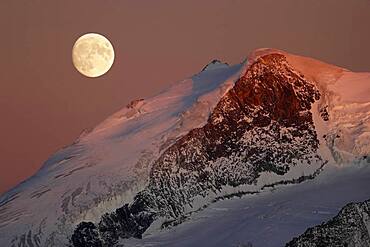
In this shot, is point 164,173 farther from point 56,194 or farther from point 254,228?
point 254,228

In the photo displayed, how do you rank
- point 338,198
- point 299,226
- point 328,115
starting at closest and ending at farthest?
point 299,226
point 338,198
point 328,115

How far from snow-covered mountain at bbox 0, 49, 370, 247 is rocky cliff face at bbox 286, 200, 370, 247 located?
21381 millimetres

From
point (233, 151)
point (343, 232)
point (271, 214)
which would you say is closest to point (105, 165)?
point (233, 151)

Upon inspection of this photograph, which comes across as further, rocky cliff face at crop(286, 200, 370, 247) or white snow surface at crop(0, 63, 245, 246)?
white snow surface at crop(0, 63, 245, 246)

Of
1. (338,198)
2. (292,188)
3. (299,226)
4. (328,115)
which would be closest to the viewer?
(299,226)

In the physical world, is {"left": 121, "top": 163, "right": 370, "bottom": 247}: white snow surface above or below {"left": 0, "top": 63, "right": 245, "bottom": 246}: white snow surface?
below

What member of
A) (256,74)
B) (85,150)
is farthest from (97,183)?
(256,74)

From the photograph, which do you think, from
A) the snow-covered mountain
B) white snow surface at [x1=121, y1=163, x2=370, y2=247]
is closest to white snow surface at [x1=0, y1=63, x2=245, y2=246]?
the snow-covered mountain

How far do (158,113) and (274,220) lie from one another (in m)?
37.2

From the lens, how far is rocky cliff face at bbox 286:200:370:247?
101 metres

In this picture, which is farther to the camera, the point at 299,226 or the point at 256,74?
the point at 256,74

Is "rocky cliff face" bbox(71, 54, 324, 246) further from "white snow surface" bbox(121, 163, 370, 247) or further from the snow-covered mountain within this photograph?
"white snow surface" bbox(121, 163, 370, 247)

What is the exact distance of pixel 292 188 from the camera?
128500 millimetres

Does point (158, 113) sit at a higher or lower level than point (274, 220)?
higher
